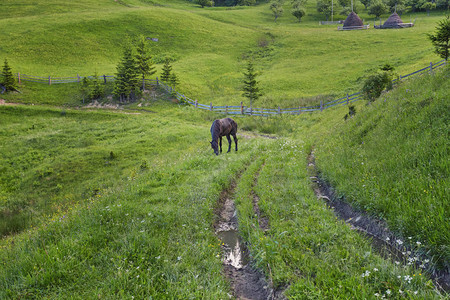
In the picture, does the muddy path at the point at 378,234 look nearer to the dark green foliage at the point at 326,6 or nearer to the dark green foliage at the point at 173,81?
the dark green foliage at the point at 173,81

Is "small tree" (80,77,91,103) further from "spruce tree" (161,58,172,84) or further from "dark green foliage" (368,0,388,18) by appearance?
"dark green foliage" (368,0,388,18)

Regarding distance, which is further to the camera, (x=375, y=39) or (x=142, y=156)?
(x=375, y=39)

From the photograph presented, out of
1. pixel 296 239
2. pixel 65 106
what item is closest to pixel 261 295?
pixel 296 239

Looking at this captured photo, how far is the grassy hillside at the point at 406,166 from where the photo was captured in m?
4.57

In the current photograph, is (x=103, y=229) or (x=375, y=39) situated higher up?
(x=375, y=39)

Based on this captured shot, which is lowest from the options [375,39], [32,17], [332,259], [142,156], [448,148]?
[142,156]

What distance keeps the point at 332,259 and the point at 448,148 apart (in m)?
4.09

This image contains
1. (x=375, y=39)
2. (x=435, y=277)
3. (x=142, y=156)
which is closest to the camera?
(x=435, y=277)

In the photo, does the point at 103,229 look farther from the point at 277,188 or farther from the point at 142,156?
the point at 142,156

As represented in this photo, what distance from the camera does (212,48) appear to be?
62594mm

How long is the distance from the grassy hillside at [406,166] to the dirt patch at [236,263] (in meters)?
2.86

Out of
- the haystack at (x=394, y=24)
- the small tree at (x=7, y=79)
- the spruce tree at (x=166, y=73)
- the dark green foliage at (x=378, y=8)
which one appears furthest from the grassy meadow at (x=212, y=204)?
the dark green foliage at (x=378, y=8)

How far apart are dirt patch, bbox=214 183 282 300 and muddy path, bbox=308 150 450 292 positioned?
2.39 meters

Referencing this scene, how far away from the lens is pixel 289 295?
410cm
